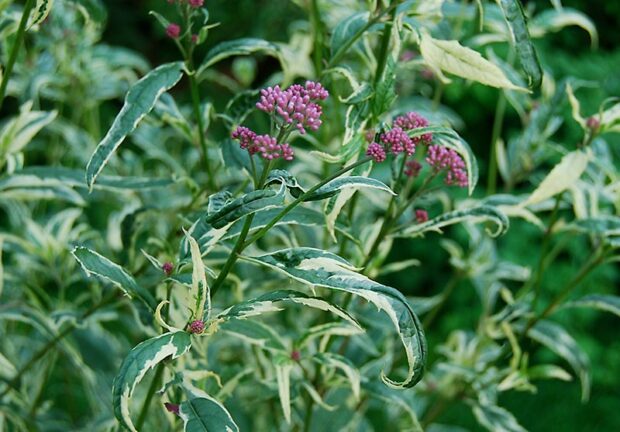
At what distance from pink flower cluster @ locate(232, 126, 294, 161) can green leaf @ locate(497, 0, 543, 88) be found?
29 centimetres

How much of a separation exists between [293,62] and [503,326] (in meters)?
0.61

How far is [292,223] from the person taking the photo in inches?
42.9

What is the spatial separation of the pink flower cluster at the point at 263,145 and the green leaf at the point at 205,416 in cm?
29

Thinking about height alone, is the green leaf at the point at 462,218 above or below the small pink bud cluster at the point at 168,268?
below

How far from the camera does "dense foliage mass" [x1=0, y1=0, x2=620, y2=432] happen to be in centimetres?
92

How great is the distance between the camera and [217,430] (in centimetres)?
92

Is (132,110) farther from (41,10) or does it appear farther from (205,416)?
(205,416)

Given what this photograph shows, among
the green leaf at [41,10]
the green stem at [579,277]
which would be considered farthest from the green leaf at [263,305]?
the green stem at [579,277]

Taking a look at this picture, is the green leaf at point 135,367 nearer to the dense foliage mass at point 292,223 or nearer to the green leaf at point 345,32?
the dense foliage mass at point 292,223

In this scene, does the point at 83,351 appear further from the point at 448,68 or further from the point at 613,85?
the point at 613,85

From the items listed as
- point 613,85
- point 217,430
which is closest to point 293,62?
point 217,430

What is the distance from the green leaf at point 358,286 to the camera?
2.71ft

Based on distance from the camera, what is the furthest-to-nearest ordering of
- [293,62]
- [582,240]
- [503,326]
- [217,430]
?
1. [582,240]
2. [293,62]
3. [503,326]
4. [217,430]

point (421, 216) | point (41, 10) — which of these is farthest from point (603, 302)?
point (41, 10)
